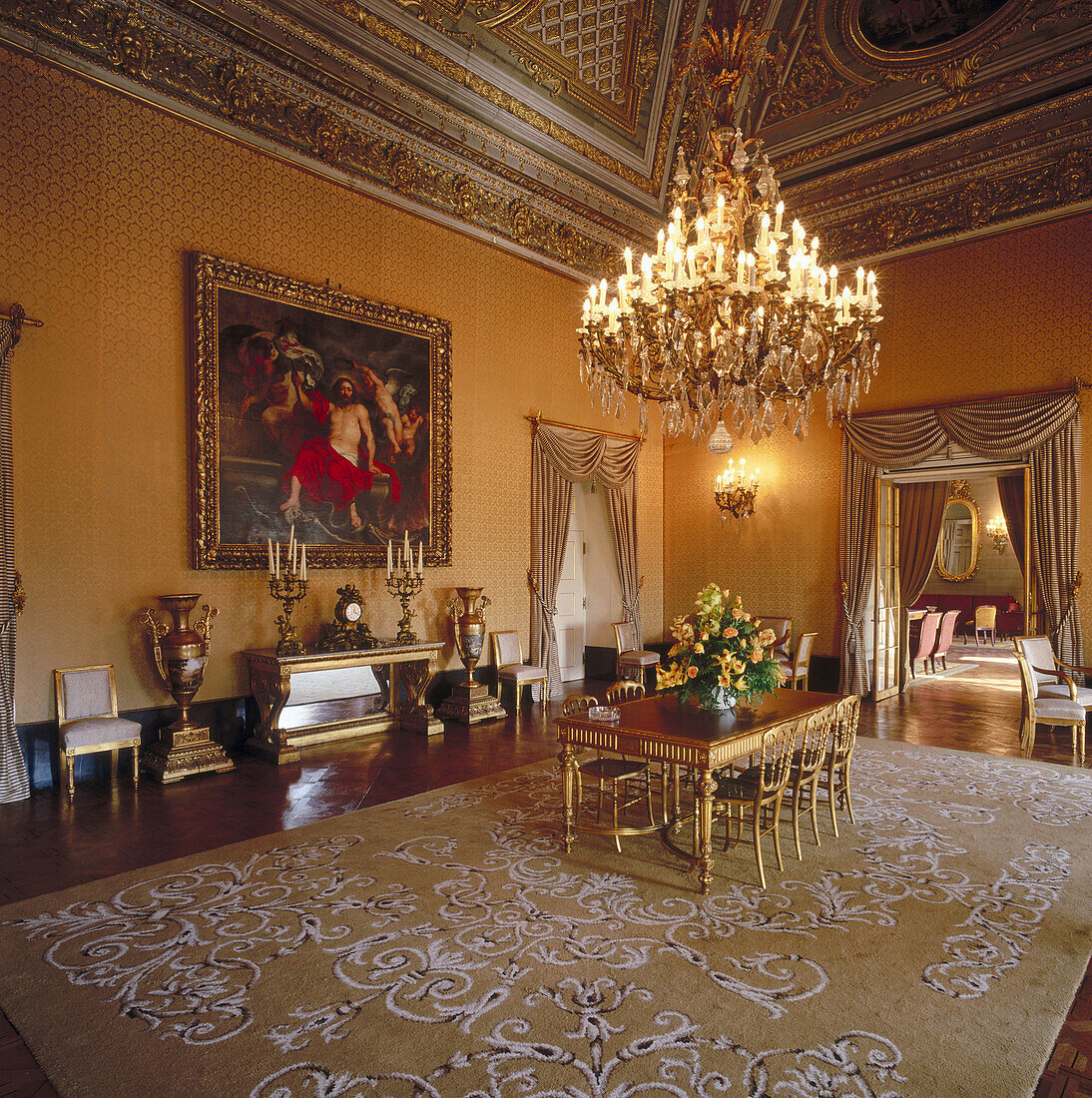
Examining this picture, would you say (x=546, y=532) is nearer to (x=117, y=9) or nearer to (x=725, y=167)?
(x=725, y=167)

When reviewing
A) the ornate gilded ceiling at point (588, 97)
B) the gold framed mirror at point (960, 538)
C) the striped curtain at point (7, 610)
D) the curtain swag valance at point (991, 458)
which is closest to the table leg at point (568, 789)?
the striped curtain at point (7, 610)

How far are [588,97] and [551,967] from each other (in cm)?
774

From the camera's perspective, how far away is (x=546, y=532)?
8.74 m

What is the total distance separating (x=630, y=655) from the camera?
30.0ft

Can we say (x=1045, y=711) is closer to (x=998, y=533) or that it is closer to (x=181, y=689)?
(x=181, y=689)

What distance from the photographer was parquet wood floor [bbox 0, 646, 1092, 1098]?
2492 mm

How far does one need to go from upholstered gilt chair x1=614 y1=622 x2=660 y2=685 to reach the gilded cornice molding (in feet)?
16.4

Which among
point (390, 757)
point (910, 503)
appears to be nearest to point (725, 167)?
point (390, 757)

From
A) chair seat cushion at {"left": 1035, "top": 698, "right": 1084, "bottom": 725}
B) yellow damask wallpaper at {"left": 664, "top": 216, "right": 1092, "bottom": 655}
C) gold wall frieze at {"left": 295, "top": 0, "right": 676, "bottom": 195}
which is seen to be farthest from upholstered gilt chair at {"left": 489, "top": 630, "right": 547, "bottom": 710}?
gold wall frieze at {"left": 295, "top": 0, "right": 676, "bottom": 195}

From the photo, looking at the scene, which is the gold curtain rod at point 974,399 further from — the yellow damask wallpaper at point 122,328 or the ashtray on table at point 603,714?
the ashtray on table at point 603,714

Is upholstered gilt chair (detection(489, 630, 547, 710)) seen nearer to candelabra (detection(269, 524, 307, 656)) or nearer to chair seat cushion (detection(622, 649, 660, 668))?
chair seat cushion (detection(622, 649, 660, 668))

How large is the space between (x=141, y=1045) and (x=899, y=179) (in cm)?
920

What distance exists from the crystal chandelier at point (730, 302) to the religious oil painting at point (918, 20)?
3.15 metres

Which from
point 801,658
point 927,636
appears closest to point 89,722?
point 801,658
